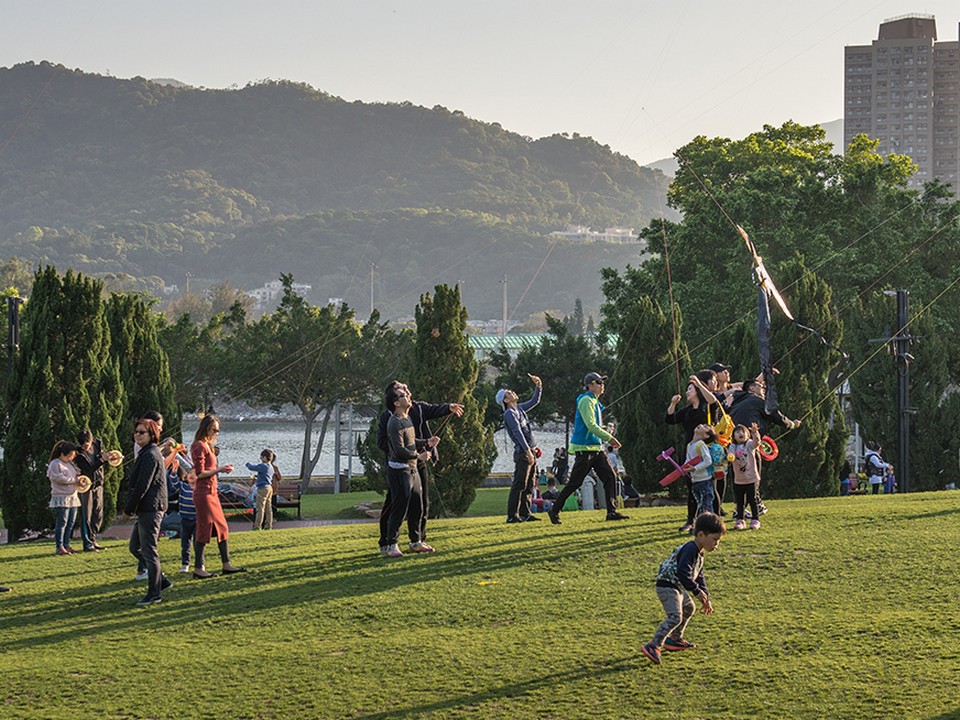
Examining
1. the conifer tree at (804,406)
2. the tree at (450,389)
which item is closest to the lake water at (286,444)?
the tree at (450,389)

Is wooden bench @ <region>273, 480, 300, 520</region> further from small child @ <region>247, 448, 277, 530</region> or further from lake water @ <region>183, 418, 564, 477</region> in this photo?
lake water @ <region>183, 418, 564, 477</region>

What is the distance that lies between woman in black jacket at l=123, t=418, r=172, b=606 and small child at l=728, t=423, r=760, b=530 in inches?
229

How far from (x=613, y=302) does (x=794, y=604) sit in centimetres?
3603

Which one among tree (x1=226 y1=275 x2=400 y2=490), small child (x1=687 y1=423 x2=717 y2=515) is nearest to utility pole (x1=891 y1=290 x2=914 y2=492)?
small child (x1=687 y1=423 x2=717 y2=515)

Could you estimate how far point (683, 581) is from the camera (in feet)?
26.9

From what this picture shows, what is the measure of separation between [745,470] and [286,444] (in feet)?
284

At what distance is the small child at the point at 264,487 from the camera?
19438mm

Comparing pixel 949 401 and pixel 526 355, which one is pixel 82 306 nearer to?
pixel 949 401

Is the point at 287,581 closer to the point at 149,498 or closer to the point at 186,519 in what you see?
the point at 186,519

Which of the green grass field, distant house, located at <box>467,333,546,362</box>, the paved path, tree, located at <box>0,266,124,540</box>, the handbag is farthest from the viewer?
distant house, located at <box>467,333,546,362</box>

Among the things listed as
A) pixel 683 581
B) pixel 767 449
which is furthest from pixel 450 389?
pixel 683 581

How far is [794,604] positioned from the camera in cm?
966

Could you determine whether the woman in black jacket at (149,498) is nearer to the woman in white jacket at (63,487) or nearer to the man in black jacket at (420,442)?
the man in black jacket at (420,442)

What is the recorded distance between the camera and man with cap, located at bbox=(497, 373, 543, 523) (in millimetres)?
14625
